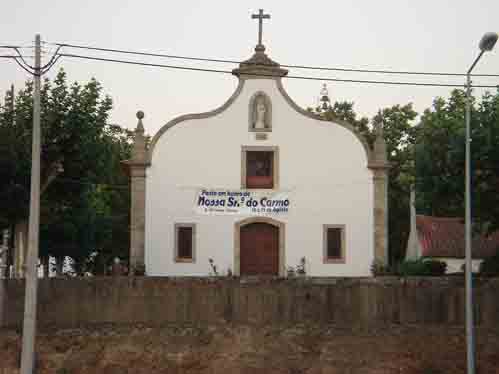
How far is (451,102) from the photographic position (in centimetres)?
4678

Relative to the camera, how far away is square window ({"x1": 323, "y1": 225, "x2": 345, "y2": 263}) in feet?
105

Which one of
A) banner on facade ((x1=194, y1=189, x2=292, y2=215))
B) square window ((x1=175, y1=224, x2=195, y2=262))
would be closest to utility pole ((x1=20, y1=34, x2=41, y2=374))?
square window ((x1=175, y1=224, x2=195, y2=262))

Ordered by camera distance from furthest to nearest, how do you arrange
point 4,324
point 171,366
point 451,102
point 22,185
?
1. point 451,102
2. point 22,185
3. point 4,324
4. point 171,366

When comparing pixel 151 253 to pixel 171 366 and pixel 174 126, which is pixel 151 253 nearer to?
pixel 174 126

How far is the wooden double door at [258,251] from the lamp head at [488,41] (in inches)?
563

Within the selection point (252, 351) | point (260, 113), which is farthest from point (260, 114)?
point (252, 351)

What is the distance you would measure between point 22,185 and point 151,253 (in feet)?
17.2

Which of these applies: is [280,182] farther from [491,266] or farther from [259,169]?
[491,266]

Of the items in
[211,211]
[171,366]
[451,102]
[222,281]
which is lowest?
[171,366]

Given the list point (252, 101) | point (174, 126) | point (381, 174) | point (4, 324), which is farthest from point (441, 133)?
point (4, 324)

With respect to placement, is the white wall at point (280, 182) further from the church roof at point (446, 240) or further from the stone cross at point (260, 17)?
the church roof at point (446, 240)

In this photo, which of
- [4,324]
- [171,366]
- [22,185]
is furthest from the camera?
[22,185]

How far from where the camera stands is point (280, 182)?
32.3m

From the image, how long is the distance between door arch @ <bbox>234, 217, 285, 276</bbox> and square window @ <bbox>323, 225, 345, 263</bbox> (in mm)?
1582
